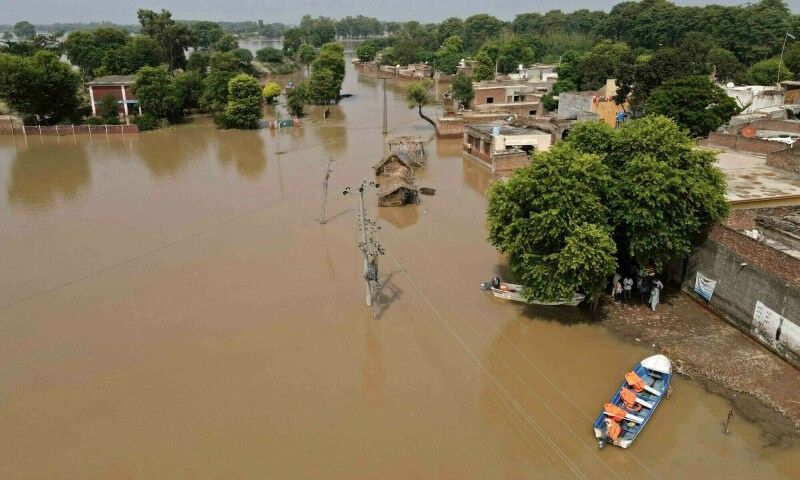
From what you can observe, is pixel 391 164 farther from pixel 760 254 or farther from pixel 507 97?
pixel 507 97

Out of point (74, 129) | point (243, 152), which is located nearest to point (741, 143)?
point (243, 152)

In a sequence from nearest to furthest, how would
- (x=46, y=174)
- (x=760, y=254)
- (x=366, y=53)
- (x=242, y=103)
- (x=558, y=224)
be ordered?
(x=760, y=254)
(x=558, y=224)
(x=46, y=174)
(x=242, y=103)
(x=366, y=53)

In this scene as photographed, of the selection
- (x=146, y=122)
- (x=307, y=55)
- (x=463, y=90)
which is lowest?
(x=146, y=122)

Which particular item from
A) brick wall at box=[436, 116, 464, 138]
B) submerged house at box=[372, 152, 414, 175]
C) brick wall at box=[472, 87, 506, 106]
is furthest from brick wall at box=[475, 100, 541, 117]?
submerged house at box=[372, 152, 414, 175]

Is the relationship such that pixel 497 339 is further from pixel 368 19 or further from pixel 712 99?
pixel 368 19

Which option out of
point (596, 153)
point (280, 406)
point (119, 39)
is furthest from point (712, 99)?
point (119, 39)

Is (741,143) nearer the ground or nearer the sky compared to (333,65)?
nearer the ground

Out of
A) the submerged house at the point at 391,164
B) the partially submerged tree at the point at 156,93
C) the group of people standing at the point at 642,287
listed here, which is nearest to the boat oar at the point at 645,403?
the group of people standing at the point at 642,287
